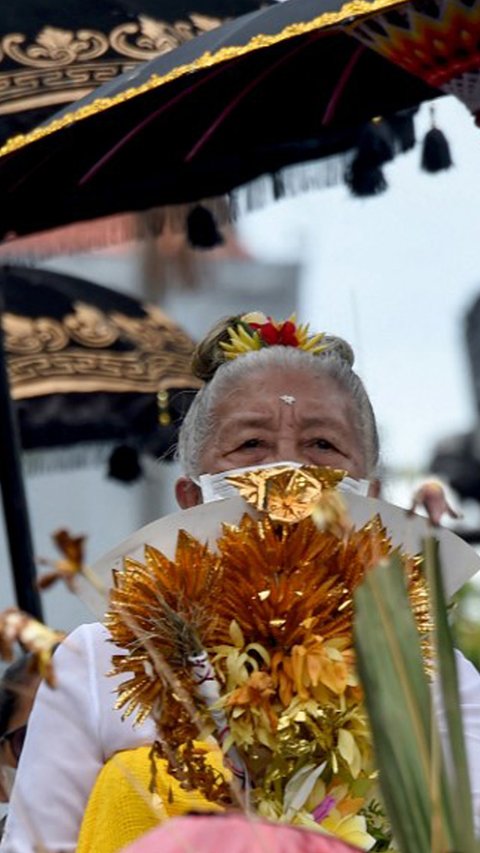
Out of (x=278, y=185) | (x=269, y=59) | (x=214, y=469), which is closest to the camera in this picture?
(x=214, y=469)

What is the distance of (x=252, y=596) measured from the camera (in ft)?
9.12

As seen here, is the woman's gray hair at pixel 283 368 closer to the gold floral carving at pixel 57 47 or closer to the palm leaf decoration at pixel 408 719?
the palm leaf decoration at pixel 408 719

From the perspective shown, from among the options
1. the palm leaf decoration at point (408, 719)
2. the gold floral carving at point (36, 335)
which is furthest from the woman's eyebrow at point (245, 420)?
the gold floral carving at point (36, 335)

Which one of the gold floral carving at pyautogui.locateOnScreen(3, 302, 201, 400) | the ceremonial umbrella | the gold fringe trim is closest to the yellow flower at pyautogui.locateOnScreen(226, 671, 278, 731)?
the gold fringe trim

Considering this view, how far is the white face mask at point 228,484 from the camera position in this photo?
10.1 ft

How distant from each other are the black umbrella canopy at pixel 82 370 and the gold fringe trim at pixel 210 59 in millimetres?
2129

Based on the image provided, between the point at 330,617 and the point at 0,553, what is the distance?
32.3ft

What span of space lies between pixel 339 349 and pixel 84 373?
387 centimetres

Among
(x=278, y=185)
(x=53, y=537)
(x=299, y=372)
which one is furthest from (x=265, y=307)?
(x=53, y=537)

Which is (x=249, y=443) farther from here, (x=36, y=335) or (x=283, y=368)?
(x=36, y=335)

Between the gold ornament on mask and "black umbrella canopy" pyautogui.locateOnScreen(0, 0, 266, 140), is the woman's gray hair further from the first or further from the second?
"black umbrella canopy" pyautogui.locateOnScreen(0, 0, 266, 140)

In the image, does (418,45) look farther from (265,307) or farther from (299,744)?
(265,307)

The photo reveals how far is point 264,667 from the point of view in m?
2.76

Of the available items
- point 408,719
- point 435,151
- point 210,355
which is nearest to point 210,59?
point 435,151
